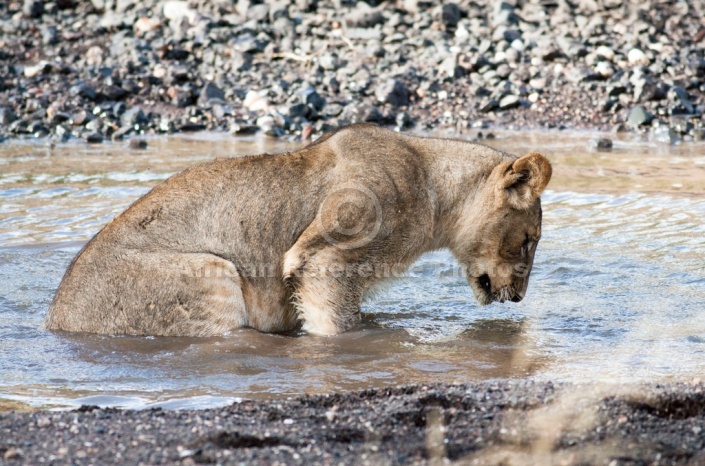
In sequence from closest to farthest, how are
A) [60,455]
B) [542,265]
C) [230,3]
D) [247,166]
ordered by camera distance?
[60,455]
[247,166]
[542,265]
[230,3]

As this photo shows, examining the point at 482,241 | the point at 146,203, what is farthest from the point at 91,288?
the point at 482,241

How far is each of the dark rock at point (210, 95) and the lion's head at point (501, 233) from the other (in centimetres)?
977

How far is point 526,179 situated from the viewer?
751cm

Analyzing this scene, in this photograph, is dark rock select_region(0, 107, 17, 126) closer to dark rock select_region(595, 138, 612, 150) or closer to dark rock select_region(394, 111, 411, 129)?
dark rock select_region(394, 111, 411, 129)

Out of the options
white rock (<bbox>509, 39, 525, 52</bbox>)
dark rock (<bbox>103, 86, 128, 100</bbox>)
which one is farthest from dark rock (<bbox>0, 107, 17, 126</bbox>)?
white rock (<bbox>509, 39, 525, 52</bbox>)

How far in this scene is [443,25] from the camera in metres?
18.3

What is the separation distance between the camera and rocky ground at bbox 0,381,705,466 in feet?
14.1

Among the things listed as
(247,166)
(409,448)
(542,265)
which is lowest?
(542,265)

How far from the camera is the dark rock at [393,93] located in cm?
1636

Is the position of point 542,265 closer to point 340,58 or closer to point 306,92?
point 306,92

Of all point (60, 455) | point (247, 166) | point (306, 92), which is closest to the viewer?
point (60, 455)

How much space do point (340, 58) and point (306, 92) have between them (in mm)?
1758

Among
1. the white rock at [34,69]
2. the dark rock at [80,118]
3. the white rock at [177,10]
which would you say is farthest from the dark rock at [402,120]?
the white rock at [34,69]

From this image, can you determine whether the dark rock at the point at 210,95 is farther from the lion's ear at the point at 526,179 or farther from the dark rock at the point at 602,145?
the lion's ear at the point at 526,179
